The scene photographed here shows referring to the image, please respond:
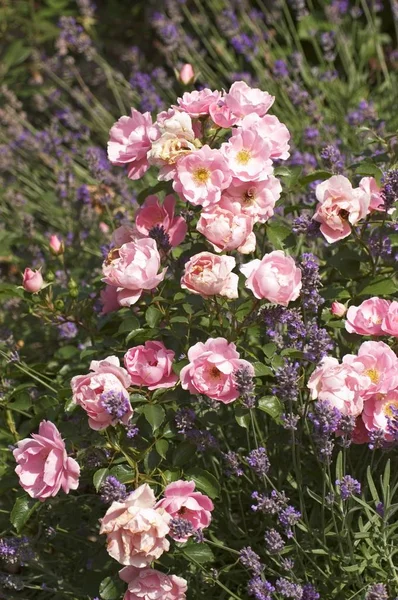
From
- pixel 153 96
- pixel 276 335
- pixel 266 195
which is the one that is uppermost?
pixel 266 195

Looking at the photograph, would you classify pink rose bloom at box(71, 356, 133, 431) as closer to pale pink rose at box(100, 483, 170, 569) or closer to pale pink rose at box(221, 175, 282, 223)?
pale pink rose at box(100, 483, 170, 569)

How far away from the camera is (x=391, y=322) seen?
2.07 m

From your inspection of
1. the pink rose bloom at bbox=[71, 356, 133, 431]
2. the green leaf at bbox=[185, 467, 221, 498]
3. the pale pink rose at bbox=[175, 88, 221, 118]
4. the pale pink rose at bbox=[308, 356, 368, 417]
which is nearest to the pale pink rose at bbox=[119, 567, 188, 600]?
the green leaf at bbox=[185, 467, 221, 498]

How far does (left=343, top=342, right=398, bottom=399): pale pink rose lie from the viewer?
1.98m

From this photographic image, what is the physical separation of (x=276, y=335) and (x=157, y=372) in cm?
31

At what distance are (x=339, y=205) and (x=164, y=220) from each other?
432 millimetres

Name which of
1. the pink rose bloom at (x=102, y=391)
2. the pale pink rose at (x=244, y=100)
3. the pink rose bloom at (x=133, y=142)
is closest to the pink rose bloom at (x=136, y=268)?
the pink rose bloom at (x=102, y=391)

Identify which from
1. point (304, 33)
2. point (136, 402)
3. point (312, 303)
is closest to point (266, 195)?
point (312, 303)

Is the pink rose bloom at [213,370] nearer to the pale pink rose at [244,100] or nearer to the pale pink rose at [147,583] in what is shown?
the pale pink rose at [147,583]

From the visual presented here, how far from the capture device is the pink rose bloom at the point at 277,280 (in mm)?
1987

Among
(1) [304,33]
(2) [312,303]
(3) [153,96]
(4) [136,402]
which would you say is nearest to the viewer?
(2) [312,303]

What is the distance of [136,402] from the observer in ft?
7.22

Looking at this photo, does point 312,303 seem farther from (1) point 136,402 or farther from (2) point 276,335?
(1) point 136,402

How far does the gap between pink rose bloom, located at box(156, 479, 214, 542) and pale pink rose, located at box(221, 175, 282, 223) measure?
64 cm
